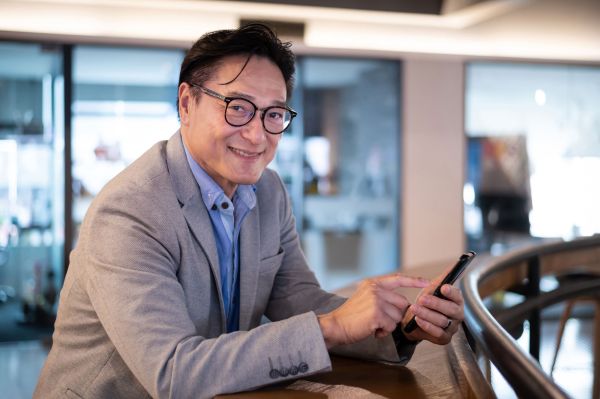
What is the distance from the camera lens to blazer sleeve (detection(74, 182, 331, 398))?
119 centimetres

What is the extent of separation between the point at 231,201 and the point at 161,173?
224 mm

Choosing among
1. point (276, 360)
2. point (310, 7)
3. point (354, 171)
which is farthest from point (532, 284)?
point (354, 171)

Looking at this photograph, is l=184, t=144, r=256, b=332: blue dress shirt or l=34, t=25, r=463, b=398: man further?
l=184, t=144, r=256, b=332: blue dress shirt

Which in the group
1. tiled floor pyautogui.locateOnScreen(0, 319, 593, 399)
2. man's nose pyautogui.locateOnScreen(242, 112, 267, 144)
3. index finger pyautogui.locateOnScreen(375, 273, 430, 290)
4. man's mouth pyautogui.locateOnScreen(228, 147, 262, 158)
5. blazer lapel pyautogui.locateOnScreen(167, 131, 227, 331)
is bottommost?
tiled floor pyautogui.locateOnScreen(0, 319, 593, 399)

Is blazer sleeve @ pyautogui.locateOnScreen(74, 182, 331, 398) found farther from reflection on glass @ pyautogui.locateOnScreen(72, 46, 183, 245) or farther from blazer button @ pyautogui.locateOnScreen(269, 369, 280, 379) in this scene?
reflection on glass @ pyautogui.locateOnScreen(72, 46, 183, 245)

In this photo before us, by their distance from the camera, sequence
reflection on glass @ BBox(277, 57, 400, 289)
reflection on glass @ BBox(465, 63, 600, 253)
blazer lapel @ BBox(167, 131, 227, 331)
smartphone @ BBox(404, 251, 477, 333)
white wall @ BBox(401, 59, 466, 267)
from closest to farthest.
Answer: smartphone @ BBox(404, 251, 477, 333) < blazer lapel @ BBox(167, 131, 227, 331) < reflection on glass @ BBox(277, 57, 400, 289) < white wall @ BBox(401, 59, 466, 267) < reflection on glass @ BBox(465, 63, 600, 253)

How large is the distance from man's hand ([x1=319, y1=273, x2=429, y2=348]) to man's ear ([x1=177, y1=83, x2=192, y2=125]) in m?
0.62

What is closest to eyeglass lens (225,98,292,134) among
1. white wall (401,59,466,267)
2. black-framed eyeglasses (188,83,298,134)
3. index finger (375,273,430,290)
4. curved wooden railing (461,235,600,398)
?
black-framed eyeglasses (188,83,298,134)

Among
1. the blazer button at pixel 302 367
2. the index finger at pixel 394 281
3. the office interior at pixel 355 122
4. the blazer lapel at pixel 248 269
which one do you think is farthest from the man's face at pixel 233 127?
the office interior at pixel 355 122

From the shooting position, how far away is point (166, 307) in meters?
1.28

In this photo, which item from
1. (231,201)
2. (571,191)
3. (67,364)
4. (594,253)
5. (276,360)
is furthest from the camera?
(571,191)

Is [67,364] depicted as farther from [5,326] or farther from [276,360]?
[5,326]

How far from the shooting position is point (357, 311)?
1295 mm

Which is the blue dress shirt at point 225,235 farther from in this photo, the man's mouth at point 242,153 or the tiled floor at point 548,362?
the tiled floor at point 548,362
